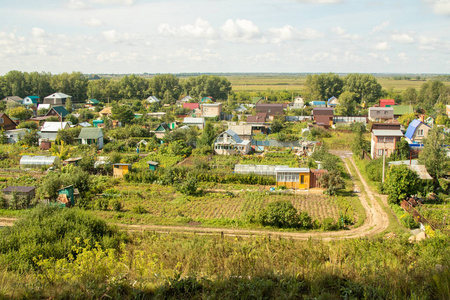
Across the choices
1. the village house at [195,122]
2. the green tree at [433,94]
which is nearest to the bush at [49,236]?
the village house at [195,122]

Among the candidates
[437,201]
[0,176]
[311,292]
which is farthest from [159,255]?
[0,176]

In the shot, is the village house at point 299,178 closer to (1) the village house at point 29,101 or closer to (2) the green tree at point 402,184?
(2) the green tree at point 402,184

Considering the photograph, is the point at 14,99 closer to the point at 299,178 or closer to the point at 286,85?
the point at 299,178

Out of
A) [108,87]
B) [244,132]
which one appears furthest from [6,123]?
[108,87]

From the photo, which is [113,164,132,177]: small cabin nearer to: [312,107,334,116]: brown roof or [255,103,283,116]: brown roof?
[255,103,283,116]: brown roof

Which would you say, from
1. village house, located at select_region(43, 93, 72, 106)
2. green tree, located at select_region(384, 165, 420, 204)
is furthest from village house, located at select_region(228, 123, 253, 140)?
village house, located at select_region(43, 93, 72, 106)
